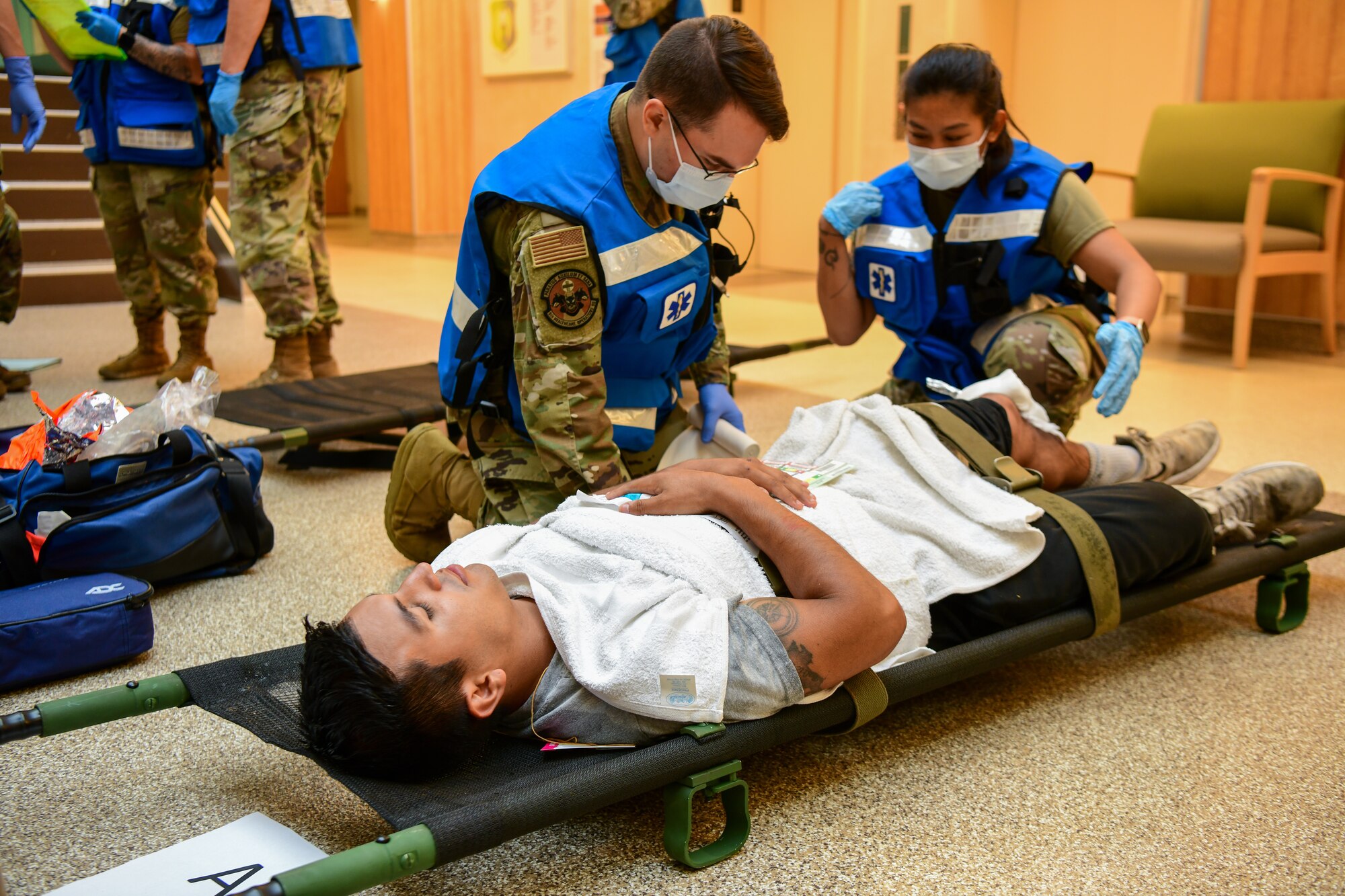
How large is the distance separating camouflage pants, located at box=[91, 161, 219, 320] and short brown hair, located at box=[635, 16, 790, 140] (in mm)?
2143

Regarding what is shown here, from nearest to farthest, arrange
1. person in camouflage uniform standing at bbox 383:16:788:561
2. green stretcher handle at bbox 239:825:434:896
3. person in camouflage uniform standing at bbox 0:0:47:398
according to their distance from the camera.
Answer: green stretcher handle at bbox 239:825:434:896
person in camouflage uniform standing at bbox 383:16:788:561
person in camouflage uniform standing at bbox 0:0:47:398

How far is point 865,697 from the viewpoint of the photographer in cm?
129

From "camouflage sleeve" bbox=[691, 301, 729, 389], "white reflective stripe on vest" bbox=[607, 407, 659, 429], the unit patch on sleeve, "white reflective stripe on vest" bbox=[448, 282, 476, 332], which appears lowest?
"white reflective stripe on vest" bbox=[607, 407, 659, 429]

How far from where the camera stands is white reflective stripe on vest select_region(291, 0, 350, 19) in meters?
3.00

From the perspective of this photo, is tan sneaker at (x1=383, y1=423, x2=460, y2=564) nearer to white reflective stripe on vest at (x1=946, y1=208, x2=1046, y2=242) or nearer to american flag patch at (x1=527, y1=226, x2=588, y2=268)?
american flag patch at (x1=527, y1=226, x2=588, y2=268)

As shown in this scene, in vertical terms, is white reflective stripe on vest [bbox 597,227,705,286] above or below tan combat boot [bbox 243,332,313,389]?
above

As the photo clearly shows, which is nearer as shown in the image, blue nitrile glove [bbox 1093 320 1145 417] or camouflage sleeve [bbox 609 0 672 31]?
blue nitrile glove [bbox 1093 320 1145 417]

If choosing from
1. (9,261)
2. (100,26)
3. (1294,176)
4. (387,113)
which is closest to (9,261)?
(9,261)

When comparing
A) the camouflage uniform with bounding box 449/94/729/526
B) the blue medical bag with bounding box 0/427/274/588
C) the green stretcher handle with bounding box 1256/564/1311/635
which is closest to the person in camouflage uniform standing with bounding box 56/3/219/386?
the blue medical bag with bounding box 0/427/274/588

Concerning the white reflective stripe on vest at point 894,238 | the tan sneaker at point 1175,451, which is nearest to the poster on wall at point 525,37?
the white reflective stripe on vest at point 894,238

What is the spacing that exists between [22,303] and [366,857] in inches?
203

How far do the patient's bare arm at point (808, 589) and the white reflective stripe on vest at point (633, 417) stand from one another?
1.57 feet

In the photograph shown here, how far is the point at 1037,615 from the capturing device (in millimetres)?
1542

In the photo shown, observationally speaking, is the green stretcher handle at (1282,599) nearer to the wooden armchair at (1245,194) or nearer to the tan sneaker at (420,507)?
the tan sneaker at (420,507)
